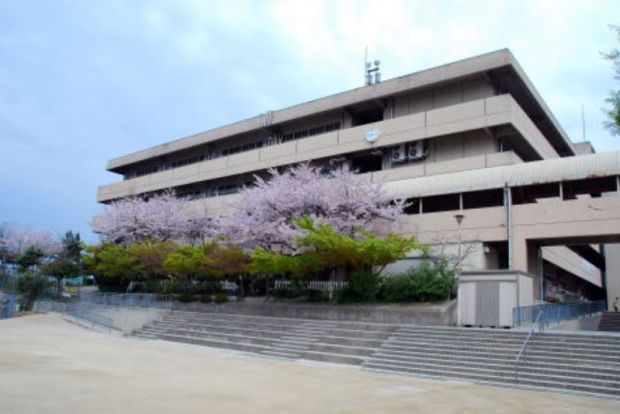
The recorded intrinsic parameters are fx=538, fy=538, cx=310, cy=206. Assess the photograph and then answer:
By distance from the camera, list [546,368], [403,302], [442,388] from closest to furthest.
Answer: [442,388], [546,368], [403,302]

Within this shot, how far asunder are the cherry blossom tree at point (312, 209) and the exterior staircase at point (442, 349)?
4.92m

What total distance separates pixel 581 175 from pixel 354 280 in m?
11.0

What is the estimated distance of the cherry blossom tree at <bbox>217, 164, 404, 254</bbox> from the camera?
26.4 meters

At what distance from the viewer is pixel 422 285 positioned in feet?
72.7

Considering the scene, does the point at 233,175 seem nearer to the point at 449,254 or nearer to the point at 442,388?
the point at 449,254

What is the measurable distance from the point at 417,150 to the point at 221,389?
22.7 meters

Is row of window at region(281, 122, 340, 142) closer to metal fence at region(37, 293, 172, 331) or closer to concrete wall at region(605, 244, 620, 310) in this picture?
metal fence at region(37, 293, 172, 331)

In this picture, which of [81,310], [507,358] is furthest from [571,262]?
[81,310]

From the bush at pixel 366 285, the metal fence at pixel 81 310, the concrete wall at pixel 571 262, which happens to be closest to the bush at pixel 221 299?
the metal fence at pixel 81 310

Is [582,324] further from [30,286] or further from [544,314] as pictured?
[30,286]

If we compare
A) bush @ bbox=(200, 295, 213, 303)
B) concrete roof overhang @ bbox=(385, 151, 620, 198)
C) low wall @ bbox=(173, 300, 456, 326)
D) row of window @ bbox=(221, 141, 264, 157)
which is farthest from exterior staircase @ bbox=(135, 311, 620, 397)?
row of window @ bbox=(221, 141, 264, 157)

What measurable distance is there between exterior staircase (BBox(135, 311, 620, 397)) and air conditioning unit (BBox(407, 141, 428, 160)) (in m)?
13.2

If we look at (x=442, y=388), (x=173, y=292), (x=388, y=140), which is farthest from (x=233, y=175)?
(x=442, y=388)

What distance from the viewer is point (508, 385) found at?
13734 millimetres
